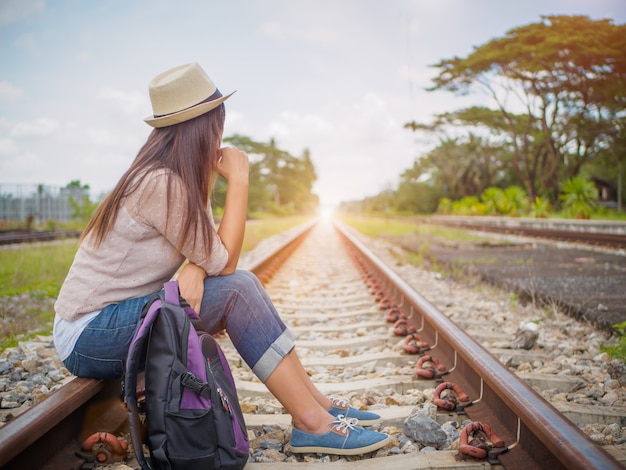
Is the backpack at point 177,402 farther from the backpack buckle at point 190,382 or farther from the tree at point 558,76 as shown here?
the tree at point 558,76

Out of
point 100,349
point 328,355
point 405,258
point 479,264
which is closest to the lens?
point 100,349

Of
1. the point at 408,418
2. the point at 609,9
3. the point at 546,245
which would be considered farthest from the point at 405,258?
the point at 609,9

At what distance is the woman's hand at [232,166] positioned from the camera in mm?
2166

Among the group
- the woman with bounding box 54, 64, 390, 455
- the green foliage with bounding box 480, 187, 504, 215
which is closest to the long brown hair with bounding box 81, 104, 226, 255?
the woman with bounding box 54, 64, 390, 455

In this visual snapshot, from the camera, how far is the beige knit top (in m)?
1.83

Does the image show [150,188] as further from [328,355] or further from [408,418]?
[328,355]

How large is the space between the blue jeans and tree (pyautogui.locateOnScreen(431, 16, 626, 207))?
824 inches

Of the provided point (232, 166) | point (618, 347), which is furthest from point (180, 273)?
point (618, 347)

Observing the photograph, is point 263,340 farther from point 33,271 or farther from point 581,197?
point 581,197

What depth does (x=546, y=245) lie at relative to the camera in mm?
10016

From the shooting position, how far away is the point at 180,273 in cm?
183

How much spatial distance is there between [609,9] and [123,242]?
21.6 metres

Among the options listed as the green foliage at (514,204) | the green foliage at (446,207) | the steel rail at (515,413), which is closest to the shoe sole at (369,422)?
the steel rail at (515,413)

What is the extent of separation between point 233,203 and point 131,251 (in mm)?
455
